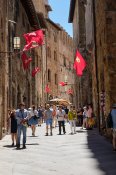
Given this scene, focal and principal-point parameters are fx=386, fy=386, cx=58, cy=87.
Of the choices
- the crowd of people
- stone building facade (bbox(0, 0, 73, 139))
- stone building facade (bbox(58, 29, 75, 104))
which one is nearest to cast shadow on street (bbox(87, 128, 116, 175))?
the crowd of people

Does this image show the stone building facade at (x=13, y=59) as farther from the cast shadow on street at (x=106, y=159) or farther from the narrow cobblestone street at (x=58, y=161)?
the cast shadow on street at (x=106, y=159)

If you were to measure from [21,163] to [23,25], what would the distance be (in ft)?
66.9

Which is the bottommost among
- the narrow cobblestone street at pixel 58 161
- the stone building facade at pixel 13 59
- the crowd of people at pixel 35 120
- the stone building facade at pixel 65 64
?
the narrow cobblestone street at pixel 58 161

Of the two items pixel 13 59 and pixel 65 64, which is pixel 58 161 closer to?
pixel 13 59

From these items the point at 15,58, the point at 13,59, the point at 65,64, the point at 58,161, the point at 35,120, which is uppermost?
the point at 65,64

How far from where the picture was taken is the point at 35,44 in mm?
21203

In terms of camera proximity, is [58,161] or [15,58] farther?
[15,58]

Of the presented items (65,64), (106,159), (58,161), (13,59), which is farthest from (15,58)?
(65,64)

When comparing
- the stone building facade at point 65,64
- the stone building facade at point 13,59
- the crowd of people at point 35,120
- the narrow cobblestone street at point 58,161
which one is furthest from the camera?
the stone building facade at point 65,64

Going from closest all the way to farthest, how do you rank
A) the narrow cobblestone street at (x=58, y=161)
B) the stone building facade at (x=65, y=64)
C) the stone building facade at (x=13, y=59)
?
the narrow cobblestone street at (x=58, y=161)
the stone building facade at (x=13, y=59)
the stone building facade at (x=65, y=64)

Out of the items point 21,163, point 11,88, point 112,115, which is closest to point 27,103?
point 11,88

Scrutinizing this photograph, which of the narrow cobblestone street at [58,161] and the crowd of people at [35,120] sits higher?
the crowd of people at [35,120]

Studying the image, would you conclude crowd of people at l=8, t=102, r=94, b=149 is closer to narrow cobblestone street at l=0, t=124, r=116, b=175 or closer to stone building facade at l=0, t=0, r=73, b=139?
narrow cobblestone street at l=0, t=124, r=116, b=175

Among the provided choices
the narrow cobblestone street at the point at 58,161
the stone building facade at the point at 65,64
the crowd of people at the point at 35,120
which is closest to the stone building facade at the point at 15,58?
the crowd of people at the point at 35,120
